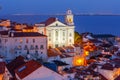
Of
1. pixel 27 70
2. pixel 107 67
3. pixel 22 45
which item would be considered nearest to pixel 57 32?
pixel 22 45

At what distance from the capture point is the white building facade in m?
30.2

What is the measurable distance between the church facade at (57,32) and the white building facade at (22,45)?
140 inches

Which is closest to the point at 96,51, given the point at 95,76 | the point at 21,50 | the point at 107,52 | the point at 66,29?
the point at 107,52

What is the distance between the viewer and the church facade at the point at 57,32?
114ft

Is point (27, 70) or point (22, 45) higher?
point (22, 45)

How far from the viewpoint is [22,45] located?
101ft

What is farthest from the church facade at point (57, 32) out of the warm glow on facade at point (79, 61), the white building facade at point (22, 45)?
the white building facade at point (22, 45)

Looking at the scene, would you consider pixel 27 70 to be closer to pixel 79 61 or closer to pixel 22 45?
pixel 22 45

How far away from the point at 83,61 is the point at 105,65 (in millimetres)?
5159

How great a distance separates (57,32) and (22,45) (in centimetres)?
504

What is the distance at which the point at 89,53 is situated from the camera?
3584cm

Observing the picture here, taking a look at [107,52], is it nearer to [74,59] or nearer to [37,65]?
[74,59]

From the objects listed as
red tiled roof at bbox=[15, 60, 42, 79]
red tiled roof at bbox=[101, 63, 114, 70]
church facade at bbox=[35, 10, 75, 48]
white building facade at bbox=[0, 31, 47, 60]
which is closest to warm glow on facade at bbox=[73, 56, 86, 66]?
white building facade at bbox=[0, 31, 47, 60]

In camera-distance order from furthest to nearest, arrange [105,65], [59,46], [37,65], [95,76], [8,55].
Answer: [59,46], [8,55], [105,65], [95,76], [37,65]
